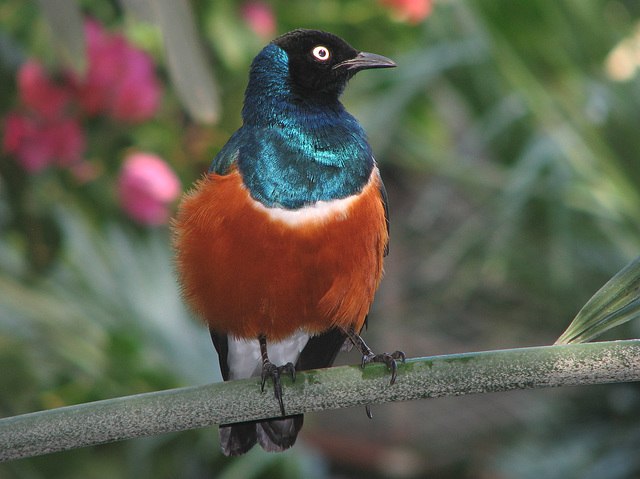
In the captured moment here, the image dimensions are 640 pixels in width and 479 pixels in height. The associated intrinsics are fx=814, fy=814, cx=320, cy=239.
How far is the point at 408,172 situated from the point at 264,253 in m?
3.00

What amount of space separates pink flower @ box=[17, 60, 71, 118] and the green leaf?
172 cm

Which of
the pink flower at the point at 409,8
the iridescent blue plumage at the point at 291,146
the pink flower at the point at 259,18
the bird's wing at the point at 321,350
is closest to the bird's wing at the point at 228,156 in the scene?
the iridescent blue plumage at the point at 291,146

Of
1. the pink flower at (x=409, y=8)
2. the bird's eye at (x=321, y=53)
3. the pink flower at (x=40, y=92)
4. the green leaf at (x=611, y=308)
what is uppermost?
the pink flower at (x=409, y=8)

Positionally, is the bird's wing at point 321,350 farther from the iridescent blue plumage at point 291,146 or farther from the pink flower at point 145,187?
the pink flower at point 145,187

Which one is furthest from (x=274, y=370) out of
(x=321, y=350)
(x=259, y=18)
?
(x=259, y=18)

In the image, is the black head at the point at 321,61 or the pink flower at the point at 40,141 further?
the pink flower at the point at 40,141

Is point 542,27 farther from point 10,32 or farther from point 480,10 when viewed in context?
point 10,32

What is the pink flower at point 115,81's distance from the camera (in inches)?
91.4

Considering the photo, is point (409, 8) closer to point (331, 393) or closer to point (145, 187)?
point (145, 187)

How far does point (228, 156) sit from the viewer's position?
193cm

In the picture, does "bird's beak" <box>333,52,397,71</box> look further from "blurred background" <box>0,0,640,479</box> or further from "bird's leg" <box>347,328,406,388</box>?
"bird's leg" <box>347,328,406,388</box>

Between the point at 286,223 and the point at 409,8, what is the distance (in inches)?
49.3

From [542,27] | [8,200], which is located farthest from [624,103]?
[8,200]

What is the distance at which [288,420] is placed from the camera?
2066mm
